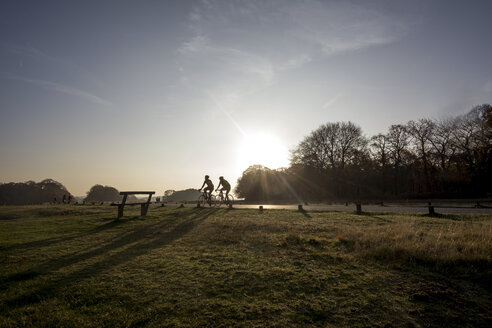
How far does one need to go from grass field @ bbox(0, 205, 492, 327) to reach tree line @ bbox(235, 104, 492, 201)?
36885mm

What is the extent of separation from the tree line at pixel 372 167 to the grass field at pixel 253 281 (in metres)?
36.9

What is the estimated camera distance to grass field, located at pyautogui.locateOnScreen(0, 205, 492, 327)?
335cm

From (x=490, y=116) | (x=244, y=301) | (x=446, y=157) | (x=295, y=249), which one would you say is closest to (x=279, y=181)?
(x=446, y=157)

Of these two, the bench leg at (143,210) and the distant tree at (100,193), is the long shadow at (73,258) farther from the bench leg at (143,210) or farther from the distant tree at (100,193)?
the distant tree at (100,193)

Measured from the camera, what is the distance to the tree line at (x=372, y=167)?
3903 centimetres

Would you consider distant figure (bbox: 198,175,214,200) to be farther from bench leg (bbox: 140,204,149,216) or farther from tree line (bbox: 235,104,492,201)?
tree line (bbox: 235,104,492,201)

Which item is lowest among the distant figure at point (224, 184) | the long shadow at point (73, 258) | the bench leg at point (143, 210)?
the long shadow at point (73, 258)

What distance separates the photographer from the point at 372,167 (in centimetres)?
4850

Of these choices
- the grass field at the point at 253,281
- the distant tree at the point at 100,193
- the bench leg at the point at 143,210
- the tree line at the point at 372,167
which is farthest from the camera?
the distant tree at the point at 100,193

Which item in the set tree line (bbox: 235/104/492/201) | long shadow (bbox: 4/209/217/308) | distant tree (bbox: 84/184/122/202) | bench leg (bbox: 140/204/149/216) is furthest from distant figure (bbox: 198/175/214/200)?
distant tree (bbox: 84/184/122/202)

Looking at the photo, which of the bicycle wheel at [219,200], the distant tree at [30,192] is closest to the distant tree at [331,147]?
the bicycle wheel at [219,200]

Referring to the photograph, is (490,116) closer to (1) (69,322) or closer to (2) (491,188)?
(2) (491,188)

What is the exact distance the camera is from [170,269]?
5.29m

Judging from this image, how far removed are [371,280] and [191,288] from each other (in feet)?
11.3
